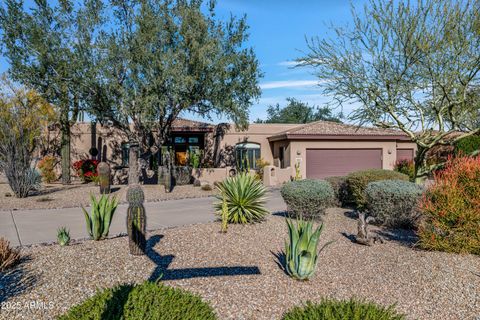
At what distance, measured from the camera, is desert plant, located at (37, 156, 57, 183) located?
2302 cm

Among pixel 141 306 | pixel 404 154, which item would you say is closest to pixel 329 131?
pixel 404 154

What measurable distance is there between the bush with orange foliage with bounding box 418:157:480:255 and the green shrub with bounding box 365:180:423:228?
195cm

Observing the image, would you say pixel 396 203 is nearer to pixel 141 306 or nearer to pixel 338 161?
pixel 141 306

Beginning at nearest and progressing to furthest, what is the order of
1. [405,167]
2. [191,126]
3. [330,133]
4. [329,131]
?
[405,167] < [330,133] < [329,131] < [191,126]

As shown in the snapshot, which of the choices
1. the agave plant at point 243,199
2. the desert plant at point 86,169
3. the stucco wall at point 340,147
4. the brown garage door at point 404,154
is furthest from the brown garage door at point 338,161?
the agave plant at point 243,199

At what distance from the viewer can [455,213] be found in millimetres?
7309

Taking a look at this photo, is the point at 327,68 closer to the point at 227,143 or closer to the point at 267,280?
the point at 267,280

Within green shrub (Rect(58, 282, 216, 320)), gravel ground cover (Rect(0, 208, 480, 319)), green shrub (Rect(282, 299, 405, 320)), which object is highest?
green shrub (Rect(58, 282, 216, 320))

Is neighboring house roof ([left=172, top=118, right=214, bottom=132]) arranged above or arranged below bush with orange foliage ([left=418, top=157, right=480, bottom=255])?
above

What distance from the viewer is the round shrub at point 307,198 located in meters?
10.0

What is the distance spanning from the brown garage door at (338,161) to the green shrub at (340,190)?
13176mm

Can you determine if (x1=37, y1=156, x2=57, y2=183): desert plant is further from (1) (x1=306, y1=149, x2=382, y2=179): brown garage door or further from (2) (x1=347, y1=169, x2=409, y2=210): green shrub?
(2) (x1=347, y1=169, x2=409, y2=210): green shrub

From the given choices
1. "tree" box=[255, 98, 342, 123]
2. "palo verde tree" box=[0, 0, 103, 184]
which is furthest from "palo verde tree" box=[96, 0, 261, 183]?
"tree" box=[255, 98, 342, 123]

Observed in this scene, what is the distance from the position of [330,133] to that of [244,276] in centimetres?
2181
